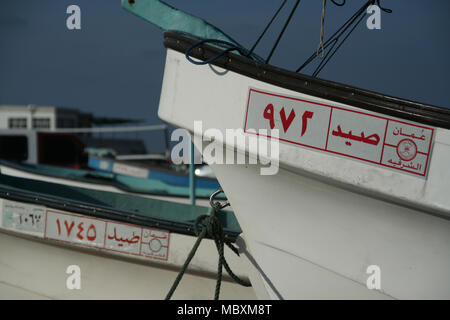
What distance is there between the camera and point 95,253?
3186 millimetres

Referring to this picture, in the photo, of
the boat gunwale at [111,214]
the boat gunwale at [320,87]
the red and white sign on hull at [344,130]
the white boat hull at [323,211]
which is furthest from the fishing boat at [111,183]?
the red and white sign on hull at [344,130]

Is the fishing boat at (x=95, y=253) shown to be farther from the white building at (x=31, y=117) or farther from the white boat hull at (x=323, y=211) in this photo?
the white building at (x=31, y=117)

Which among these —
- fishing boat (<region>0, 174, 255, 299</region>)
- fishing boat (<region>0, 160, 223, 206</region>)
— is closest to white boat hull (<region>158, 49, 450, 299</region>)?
fishing boat (<region>0, 174, 255, 299</region>)

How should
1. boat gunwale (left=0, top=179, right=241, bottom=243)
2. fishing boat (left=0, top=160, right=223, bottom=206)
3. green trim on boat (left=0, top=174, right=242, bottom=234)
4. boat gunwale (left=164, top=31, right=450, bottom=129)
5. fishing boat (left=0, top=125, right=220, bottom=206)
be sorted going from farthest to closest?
fishing boat (left=0, top=125, right=220, bottom=206), fishing boat (left=0, top=160, right=223, bottom=206), green trim on boat (left=0, top=174, right=242, bottom=234), boat gunwale (left=0, top=179, right=241, bottom=243), boat gunwale (left=164, top=31, right=450, bottom=129)

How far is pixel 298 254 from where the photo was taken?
253 centimetres

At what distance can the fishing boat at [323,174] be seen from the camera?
219cm

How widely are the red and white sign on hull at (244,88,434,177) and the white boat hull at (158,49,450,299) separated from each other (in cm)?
3

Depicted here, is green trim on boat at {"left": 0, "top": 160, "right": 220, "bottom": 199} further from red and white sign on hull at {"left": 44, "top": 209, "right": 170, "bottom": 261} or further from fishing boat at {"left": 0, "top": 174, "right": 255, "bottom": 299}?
red and white sign on hull at {"left": 44, "top": 209, "right": 170, "bottom": 261}

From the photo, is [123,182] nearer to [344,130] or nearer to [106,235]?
[106,235]

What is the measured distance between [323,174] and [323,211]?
0.76ft

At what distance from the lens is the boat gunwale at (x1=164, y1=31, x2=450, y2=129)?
2.17 metres

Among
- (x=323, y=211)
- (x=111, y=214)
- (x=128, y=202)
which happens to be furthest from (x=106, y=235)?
(x=323, y=211)

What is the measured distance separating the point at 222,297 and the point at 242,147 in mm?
1347
